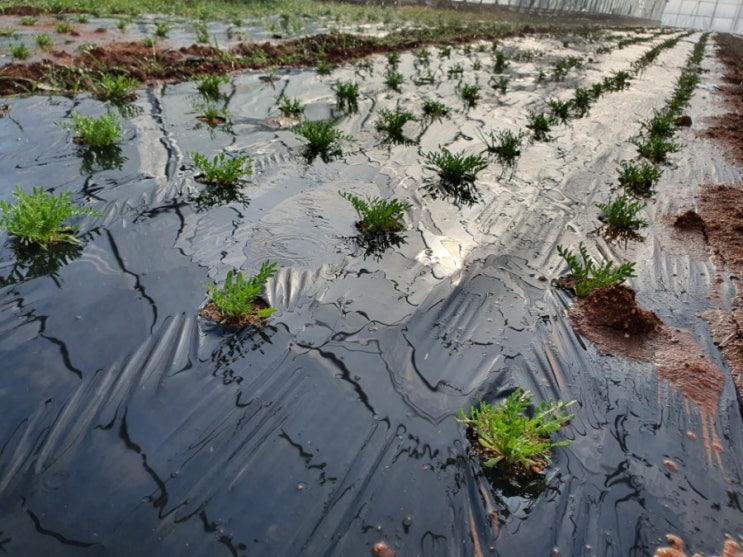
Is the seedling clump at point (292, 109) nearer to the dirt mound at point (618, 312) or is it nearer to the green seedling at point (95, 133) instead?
the green seedling at point (95, 133)

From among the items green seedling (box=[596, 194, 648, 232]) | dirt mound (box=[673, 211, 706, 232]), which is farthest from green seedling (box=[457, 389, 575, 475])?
dirt mound (box=[673, 211, 706, 232])

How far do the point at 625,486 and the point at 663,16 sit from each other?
106746 millimetres

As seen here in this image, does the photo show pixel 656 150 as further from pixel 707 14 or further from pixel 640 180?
pixel 707 14

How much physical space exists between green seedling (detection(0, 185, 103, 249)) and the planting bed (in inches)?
5.0

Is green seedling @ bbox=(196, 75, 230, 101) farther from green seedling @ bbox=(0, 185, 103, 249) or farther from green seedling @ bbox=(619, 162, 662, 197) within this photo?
green seedling @ bbox=(619, 162, 662, 197)

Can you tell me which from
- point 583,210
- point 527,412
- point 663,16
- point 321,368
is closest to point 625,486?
point 527,412

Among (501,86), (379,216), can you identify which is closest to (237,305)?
(379,216)

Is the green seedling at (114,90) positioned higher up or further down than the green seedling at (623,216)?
higher up

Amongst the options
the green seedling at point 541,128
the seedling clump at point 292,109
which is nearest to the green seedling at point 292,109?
the seedling clump at point 292,109

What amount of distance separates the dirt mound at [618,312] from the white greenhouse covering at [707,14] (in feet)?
298

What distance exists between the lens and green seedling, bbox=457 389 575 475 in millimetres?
2061

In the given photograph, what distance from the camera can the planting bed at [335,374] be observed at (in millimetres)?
1859

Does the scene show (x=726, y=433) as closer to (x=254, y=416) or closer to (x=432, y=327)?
(x=432, y=327)

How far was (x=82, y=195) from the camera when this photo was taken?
412cm
